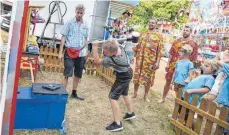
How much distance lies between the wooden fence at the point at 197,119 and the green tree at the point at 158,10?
2900 centimetres

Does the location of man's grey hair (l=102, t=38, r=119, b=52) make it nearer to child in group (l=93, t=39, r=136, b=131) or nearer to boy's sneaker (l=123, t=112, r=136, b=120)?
child in group (l=93, t=39, r=136, b=131)

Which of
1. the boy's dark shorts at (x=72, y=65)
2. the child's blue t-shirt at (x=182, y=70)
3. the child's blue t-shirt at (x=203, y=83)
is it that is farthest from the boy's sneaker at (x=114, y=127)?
the child's blue t-shirt at (x=182, y=70)

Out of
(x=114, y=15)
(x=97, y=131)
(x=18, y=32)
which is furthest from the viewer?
(x=114, y=15)

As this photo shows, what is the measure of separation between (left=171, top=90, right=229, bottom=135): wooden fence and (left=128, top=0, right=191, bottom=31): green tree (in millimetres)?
28997

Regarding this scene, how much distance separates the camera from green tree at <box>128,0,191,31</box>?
108 feet

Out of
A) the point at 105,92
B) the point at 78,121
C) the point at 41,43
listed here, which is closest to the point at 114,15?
the point at 41,43

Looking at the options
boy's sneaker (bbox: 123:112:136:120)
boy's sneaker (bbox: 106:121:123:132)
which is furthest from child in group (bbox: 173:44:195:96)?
boy's sneaker (bbox: 106:121:123:132)

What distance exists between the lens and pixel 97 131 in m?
4.15

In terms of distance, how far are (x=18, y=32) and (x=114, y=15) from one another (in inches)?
372

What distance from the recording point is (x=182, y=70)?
5.11 meters

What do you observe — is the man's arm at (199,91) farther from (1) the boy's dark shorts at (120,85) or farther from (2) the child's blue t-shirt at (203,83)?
(1) the boy's dark shorts at (120,85)

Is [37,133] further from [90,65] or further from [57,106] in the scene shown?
[90,65]

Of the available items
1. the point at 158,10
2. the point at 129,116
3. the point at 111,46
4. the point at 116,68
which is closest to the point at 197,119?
the point at 129,116

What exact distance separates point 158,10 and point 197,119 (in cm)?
3060
